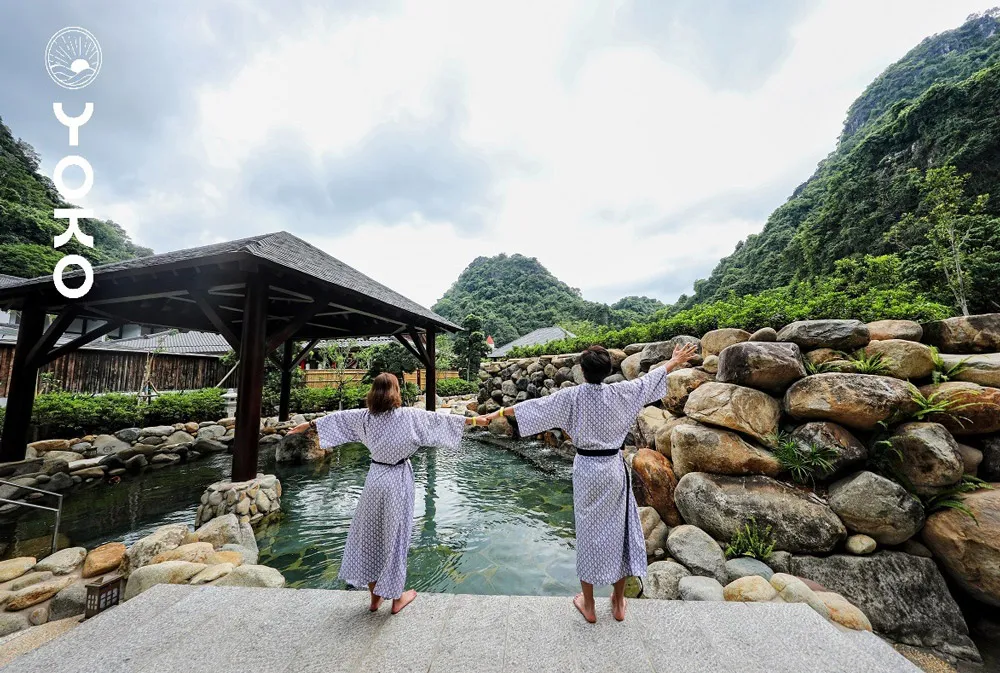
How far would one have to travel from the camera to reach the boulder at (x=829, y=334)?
388 centimetres

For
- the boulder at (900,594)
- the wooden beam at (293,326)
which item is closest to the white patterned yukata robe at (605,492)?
the boulder at (900,594)

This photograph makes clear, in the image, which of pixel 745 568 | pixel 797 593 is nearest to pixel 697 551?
pixel 745 568

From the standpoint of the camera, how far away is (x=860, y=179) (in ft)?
68.7

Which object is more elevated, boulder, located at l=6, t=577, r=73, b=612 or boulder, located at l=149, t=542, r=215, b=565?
boulder, located at l=149, t=542, r=215, b=565

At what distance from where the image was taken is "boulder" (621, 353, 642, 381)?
6.49 metres

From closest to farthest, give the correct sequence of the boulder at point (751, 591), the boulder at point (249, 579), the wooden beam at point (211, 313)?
the boulder at point (751, 591), the boulder at point (249, 579), the wooden beam at point (211, 313)

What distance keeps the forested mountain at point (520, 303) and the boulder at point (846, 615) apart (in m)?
31.3

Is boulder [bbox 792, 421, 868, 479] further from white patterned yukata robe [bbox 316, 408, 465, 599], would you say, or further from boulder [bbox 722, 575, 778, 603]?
white patterned yukata robe [bbox 316, 408, 465, 599]

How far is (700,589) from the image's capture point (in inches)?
110

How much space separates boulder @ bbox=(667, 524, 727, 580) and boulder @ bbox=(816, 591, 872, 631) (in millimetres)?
804

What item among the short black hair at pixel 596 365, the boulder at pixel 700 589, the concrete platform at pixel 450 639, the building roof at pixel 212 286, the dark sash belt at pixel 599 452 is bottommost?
the boulder at pixel 700 589

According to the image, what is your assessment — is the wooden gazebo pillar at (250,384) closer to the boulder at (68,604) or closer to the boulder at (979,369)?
the boulder at (68,604)

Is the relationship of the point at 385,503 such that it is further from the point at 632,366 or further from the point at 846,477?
the point at 632,366

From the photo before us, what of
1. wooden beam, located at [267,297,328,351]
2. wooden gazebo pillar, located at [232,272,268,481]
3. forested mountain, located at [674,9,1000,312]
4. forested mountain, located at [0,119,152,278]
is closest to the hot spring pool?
wooden gazebo pillar, located at [232,272,268,481]
